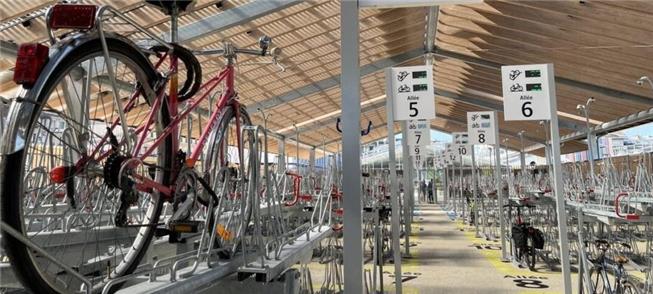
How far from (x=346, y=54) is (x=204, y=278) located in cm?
114

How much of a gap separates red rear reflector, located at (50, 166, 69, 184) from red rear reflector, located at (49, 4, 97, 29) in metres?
0.39

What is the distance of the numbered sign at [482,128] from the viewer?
26.7 ft

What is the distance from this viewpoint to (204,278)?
5.27 ft

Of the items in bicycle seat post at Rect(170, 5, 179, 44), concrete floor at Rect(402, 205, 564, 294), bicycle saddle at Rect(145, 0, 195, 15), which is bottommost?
concrete floor at Rect(402, 205, 564, 294)

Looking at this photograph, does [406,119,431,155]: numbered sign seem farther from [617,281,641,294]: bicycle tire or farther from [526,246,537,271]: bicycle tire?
[617,281,641,294]: bicycle tire

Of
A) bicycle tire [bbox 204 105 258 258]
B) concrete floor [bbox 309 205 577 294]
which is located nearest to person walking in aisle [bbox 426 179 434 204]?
concrete floor [bbox 309 205 577 294]

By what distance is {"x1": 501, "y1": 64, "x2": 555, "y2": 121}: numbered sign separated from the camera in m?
3.53

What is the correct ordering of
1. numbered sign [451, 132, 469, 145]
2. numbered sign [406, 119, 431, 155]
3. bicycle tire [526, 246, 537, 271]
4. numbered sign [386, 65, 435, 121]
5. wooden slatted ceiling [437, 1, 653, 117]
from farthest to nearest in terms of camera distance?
numbered sign [451, 132, 469, 145]
wooden slatted ceiling [437, 1, 653, 117]
numbered sign [406, 119, 431, 155]
bicycle tire [526, 246, 537, 271]
numbered sign [386, 65, 435, 121]

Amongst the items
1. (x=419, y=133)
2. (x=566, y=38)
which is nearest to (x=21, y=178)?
(x=419, y=133)

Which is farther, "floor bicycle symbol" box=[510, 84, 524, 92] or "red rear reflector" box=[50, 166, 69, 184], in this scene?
"floor bicycle symbol" box=[510, 84, 524, 92]

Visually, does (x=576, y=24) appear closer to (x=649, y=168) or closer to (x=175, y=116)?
(x=649, y=168)

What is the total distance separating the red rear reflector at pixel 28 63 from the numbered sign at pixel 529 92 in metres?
3.20

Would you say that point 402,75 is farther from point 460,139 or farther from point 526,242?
point 460,139

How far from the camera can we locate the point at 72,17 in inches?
51.6
